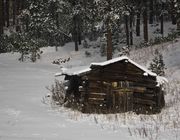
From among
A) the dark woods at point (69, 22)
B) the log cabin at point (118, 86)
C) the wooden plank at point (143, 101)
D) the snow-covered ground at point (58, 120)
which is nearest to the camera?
the snow-covered ground at point (58, 120)

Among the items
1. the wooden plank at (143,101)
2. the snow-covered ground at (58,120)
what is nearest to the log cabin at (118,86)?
the wooden plank at (143,101)

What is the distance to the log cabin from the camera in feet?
55.8

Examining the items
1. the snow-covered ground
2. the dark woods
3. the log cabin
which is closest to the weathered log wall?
the log cabin

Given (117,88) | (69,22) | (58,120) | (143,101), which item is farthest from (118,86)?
(69,22)

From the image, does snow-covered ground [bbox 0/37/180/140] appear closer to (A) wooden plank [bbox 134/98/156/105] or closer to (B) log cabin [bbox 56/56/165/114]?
(A) wooden plank [bbox 134/98/156/105]

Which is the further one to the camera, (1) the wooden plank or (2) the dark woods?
(2) the dark woods

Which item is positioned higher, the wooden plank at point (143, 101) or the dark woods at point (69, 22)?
the dark woods at point (69, 22)

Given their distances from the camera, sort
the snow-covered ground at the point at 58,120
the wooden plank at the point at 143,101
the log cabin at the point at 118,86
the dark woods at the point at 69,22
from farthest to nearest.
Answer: the dark woods at the point at 69,22 → the wooden plank at the point at 143,101 → the log cabin at the point at 118,86 → the snow-covered ground at the point at 58,120

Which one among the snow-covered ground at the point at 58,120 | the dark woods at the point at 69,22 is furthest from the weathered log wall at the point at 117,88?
the dark woods at the point at 69,22

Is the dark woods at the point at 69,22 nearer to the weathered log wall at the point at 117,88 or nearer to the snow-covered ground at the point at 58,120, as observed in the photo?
the snow-covered ground at the point at 58,120

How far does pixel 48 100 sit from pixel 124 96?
3933 millimetres

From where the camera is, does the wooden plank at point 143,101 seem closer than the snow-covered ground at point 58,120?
No

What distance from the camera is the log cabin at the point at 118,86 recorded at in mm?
17016

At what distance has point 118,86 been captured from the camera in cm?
1714
